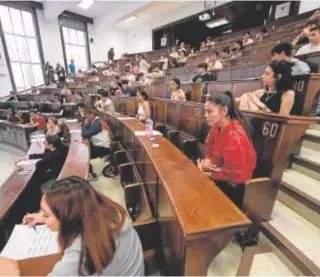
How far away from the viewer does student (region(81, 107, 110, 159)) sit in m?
2.78

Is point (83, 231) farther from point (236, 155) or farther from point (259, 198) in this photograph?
point (259, 198)

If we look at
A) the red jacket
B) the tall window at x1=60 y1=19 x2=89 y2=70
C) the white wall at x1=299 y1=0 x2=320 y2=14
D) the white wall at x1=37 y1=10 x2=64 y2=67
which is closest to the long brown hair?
the red jacket

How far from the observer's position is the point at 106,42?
1266cm

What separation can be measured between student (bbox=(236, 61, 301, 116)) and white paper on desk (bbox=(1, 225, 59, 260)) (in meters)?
1.75

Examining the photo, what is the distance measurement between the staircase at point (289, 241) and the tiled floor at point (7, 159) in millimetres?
4051

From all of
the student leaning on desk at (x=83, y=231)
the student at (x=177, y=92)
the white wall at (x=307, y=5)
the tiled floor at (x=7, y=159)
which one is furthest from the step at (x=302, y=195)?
the white wall at (x=307, y=5)

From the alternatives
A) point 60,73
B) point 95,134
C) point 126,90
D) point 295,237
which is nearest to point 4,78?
point 60,73

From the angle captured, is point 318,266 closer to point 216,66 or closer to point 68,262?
point 68,262

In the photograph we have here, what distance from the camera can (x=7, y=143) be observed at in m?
5.78

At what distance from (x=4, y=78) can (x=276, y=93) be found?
33.1 feet

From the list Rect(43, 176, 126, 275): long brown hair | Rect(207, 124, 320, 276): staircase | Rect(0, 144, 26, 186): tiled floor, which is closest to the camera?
Rect(43, 176, 126, 275): long brown hair

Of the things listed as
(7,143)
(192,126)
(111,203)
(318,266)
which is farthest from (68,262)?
(7,143)

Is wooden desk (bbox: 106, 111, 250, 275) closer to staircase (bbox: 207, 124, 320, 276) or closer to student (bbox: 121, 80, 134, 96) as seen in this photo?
staircase (bbox: 207, 124, 320, 276)

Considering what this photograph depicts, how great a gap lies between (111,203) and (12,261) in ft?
1.85
